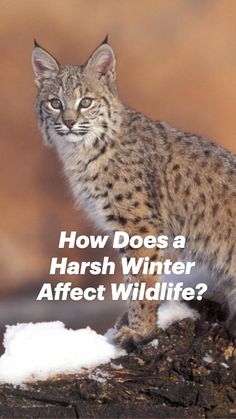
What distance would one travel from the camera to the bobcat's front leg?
3.88 metres

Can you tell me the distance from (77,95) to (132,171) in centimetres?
49

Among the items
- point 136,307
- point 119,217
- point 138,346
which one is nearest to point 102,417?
point 138,346

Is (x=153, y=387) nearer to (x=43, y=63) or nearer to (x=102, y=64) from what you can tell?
(x=102, y=64)

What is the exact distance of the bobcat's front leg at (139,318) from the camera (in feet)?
12.7

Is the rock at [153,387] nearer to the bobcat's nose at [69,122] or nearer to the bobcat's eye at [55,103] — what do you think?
the bobcat's nose at [69,122]

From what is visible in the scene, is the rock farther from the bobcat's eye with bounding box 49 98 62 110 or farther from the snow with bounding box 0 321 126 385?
the bobcat's eye with bounding box 49 98 62 110

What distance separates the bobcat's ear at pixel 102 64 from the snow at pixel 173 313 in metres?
1.27

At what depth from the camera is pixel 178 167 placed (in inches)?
167

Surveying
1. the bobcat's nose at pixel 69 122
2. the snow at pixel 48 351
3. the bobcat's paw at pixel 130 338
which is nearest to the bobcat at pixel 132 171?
the bobcat's nose at pixel 69 122

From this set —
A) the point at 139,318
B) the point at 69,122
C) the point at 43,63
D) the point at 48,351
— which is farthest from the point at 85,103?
the point at 48,351

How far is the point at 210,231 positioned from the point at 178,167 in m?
0.39

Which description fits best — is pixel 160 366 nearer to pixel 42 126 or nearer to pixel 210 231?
pixel 210 231

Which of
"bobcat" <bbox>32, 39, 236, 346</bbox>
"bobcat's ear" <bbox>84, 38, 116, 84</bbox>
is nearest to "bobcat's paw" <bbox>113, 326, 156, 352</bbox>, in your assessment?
"bobcat" <bbox>32, 39, 236, 346</bbox>

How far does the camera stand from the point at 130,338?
152 inches
